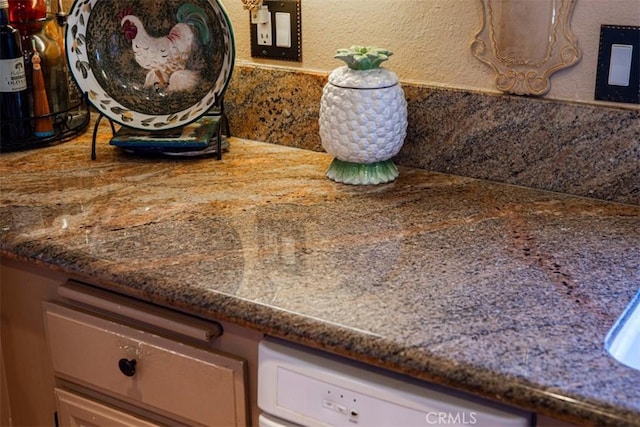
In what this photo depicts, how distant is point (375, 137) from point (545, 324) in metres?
0.53

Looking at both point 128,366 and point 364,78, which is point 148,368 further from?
point 364,78

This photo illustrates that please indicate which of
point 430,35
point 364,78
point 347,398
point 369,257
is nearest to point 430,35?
point 430,35

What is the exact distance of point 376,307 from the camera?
1.08 meters

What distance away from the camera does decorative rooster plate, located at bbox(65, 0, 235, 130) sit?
5.46ft

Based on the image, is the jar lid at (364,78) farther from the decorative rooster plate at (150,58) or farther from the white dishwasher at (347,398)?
the white dishwasher at (347,398)

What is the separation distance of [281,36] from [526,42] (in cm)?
49

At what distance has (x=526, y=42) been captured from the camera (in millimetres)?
1429

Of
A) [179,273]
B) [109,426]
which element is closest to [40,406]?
[109,426]

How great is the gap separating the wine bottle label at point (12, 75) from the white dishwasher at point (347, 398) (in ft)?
2.87

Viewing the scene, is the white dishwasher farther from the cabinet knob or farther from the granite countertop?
the cabinet knob

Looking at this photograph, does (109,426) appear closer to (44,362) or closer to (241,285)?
(44,362)

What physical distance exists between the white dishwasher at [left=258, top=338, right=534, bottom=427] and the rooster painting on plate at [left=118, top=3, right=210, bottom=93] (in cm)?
75

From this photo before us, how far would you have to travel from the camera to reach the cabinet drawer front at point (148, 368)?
1.20 metres

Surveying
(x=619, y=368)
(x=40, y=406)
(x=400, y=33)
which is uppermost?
(x=400, y=33)
